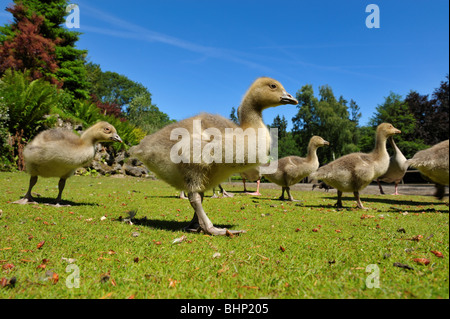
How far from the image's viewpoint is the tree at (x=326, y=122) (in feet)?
103

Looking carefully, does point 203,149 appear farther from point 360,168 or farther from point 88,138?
point 360,168

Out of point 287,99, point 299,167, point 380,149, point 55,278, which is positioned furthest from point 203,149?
point 299,167

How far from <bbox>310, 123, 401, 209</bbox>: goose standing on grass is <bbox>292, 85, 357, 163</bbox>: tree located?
19.1 metres

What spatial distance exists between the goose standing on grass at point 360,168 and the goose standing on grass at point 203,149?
4644mm

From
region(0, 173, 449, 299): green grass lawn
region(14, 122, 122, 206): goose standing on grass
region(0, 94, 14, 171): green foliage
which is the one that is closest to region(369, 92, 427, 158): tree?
region(0, 173, 449, 299): green grass lawn

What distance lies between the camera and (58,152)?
678 centimetres

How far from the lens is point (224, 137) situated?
13.4 feet

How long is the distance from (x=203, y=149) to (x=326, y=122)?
30526 millimetres

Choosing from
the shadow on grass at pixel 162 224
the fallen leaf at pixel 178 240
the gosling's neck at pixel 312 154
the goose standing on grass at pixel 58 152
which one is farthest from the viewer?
the gosling's neck at pixel 312 154

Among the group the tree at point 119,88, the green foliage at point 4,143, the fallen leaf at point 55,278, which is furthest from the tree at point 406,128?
the tree at point 119,88

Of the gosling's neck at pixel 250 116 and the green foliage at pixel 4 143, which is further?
the green foliage at pixel 4 143

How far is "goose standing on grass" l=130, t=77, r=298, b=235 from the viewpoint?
422cm

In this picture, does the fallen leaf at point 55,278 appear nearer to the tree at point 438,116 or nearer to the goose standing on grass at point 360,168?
the tree at point 438,116

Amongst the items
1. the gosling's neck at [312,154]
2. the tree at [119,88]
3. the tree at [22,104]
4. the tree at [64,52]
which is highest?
the tree at [119,88]
